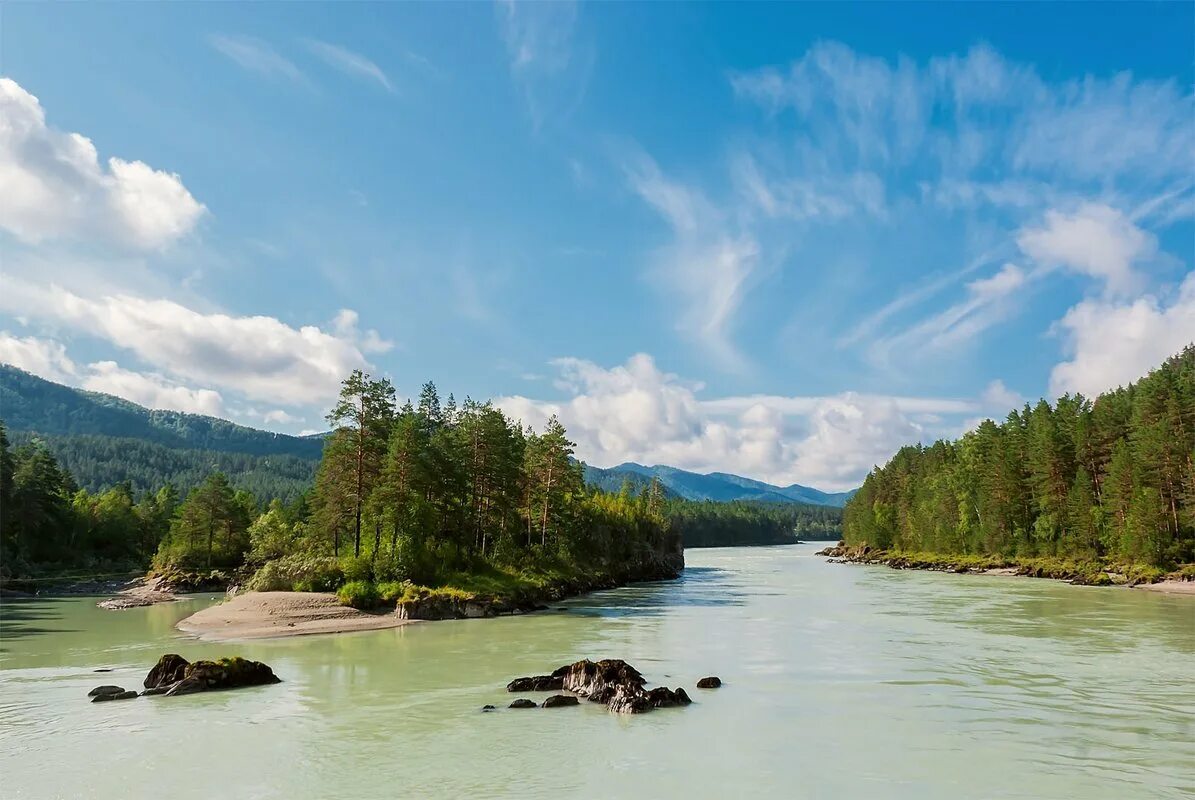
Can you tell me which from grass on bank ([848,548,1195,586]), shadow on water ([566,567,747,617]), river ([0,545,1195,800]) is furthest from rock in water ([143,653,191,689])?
grass on bank ([848,548,1195,586])

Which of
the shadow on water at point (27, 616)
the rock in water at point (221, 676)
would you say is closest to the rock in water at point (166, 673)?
the rock in water at point (221, 676)

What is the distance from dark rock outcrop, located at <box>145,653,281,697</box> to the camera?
29109 millimetres

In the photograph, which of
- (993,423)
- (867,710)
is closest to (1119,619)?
(867,710)

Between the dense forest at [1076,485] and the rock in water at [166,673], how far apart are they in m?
90.7

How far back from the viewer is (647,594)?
270 feet

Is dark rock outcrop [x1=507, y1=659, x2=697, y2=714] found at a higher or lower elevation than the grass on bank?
lower

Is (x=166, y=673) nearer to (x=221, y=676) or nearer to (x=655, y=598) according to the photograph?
(x=221, y=676)

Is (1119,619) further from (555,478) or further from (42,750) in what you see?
(42,750)

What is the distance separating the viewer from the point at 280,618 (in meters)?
52.3

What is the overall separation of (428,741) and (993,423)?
141308mm

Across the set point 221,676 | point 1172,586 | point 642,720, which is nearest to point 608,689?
point 642,720

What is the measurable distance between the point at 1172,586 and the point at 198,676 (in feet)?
287

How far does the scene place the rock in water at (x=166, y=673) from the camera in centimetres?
2939

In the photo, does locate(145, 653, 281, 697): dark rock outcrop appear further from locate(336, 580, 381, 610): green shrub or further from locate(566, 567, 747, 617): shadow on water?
locate(566, 567, 747, 617): shadow on water
